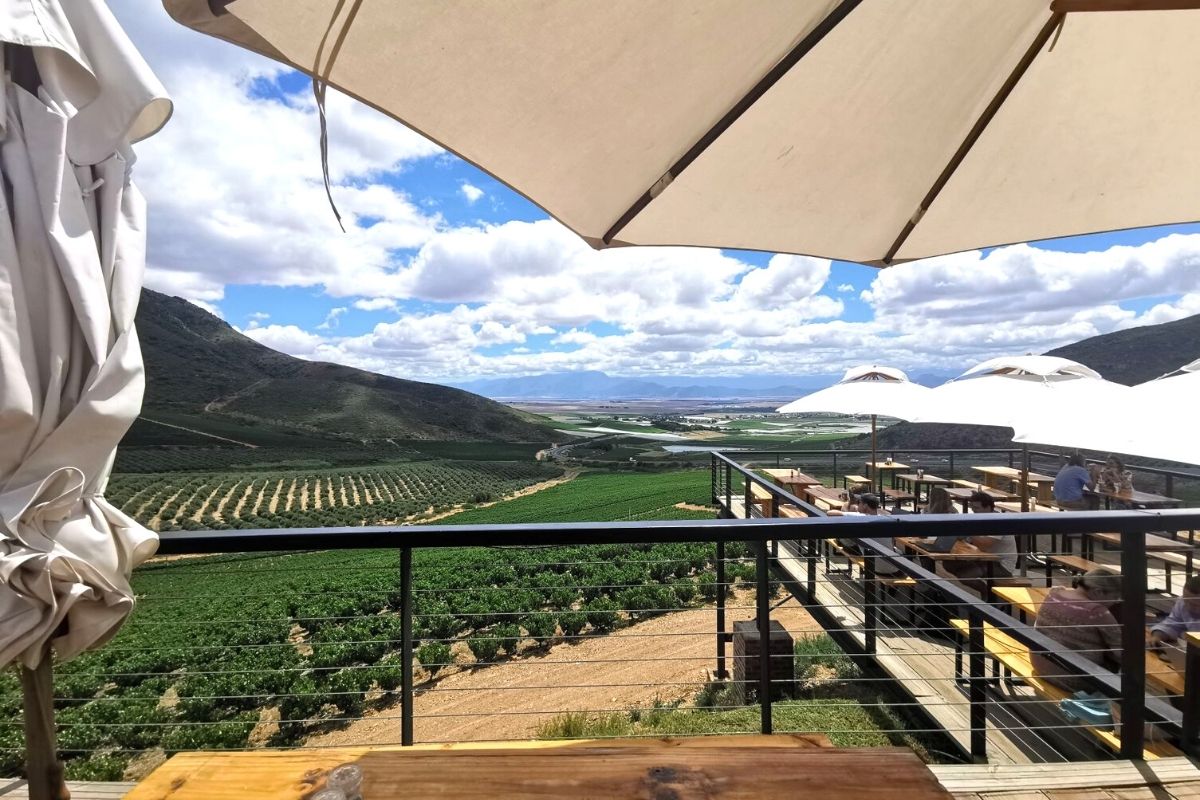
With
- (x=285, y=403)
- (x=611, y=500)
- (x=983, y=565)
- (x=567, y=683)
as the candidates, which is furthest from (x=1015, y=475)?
(x=285, y=403)

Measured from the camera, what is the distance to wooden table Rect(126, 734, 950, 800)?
951 mm

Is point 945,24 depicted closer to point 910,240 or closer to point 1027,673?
point 910,240

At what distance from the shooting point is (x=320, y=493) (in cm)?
4988

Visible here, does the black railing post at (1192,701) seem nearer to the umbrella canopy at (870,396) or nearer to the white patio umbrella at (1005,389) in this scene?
the white patio umbrella at (1005,389)

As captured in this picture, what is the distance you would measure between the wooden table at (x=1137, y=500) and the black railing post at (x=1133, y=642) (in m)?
5.42

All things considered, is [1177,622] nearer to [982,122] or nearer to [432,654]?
[982,122]

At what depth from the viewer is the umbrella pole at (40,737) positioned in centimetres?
111

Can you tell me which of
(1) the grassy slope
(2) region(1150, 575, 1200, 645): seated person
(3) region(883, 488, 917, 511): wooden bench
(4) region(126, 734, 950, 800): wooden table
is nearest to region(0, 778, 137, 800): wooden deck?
(4) region(126, 734, 950, 800): wooden table

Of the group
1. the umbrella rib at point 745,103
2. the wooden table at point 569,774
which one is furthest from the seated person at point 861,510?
the wooden table at point 569,774

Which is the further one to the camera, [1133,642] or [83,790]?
[1133,642]

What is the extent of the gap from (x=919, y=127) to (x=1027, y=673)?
256cm

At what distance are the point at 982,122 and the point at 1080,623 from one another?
7.84 feet

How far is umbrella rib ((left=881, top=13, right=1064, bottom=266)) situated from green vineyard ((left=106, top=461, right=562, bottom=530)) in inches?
1578

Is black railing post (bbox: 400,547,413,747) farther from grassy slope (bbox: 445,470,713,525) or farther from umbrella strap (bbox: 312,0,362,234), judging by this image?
grassy slope (bbox: 445,470,713,525)
